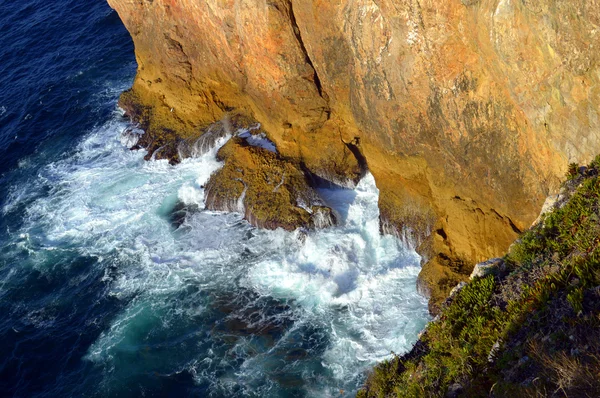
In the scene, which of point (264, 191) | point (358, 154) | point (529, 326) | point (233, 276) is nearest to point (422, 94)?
point (358, 154)

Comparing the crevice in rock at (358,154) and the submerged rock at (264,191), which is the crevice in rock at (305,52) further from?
the submerged rock at (264,191)

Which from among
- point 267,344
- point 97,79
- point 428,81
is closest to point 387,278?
point 267,344

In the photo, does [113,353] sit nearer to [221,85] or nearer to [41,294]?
[41,294]

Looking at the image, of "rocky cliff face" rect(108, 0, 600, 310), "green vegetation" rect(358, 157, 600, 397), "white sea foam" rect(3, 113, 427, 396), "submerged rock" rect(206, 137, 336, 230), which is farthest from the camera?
"submerged rock" rect(206, 137, 336, 230)

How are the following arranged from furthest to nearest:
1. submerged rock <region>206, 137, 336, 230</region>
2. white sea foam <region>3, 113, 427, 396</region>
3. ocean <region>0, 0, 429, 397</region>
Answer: submerged rock <region>206, 137, 336, 230</region>
ocean <region>0, 0, 429, 397</region>
white sea foam <region>3, 113, 427, 396</region>

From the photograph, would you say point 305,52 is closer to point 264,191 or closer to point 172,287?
point 264,191

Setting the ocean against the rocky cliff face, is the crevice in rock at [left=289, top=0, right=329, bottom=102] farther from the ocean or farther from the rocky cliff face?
the ocean

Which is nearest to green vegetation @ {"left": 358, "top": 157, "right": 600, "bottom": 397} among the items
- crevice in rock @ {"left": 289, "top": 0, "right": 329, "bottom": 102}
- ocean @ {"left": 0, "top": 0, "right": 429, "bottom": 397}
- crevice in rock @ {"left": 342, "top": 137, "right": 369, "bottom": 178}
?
ocean @ {"left": 0, "top": 0, "right": 429, "bottom": 397}
